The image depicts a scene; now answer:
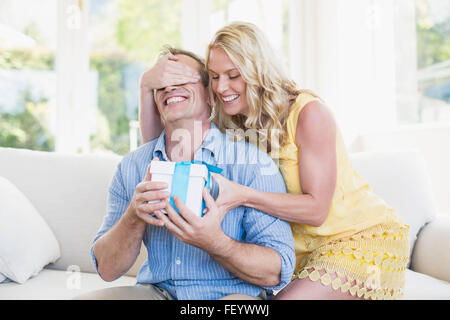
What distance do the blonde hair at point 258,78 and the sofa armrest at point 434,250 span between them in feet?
2.68

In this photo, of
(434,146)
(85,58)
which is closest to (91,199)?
(85,58)

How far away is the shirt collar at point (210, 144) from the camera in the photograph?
1.21m

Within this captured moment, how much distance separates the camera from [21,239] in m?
1.59

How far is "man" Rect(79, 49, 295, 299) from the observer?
96 cm

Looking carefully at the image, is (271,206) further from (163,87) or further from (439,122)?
(439,122)

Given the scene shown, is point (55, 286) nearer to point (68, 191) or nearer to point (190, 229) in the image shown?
point (68, 191)

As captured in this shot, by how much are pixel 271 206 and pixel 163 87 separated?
0.46m

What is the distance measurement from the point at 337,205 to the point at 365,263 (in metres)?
0.17

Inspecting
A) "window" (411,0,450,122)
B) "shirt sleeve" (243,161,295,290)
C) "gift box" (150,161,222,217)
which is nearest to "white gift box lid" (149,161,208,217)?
"gift box" (150,161,222,217)

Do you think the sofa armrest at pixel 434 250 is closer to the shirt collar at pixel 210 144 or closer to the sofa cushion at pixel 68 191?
the shirt collar at pixel 210 144

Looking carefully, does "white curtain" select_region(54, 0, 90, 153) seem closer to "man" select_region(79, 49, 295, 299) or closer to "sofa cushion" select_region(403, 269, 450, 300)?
"man" select_region(79, 49, 295, 299)

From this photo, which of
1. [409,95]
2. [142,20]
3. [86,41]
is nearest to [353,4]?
[409,95]

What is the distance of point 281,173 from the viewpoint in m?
1.29

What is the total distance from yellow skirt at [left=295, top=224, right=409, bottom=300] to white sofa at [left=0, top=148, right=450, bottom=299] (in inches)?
14.5
